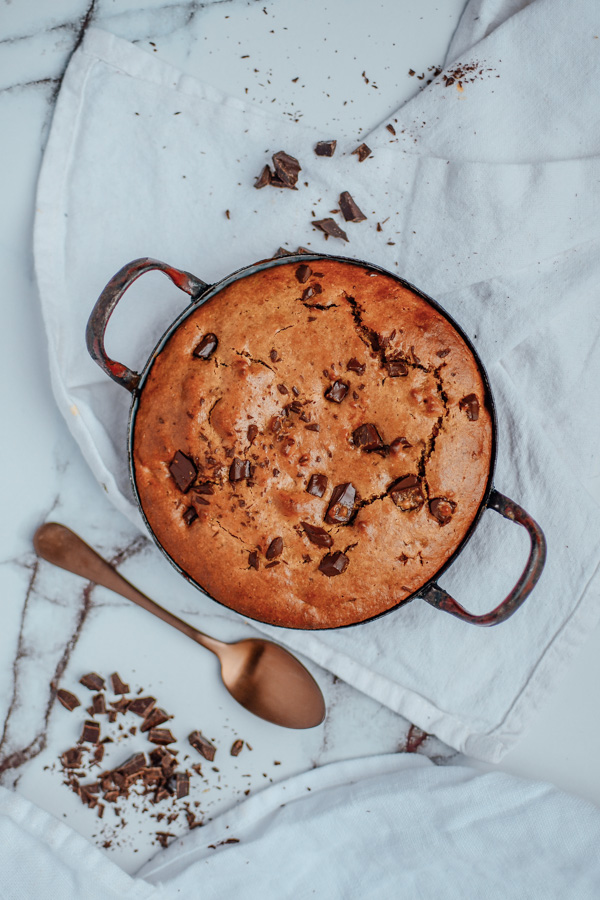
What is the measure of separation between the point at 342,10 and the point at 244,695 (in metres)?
1.96

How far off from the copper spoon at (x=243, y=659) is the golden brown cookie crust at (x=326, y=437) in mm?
385

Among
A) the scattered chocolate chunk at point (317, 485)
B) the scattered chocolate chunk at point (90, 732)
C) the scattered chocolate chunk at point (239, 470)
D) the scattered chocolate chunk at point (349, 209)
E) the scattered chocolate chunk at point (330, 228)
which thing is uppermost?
the scattered chocolate chunk at point (349, 209)

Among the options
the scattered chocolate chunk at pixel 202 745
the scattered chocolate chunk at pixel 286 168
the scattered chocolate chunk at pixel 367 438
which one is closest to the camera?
the scattered chocolate chunk at pixel 367 438

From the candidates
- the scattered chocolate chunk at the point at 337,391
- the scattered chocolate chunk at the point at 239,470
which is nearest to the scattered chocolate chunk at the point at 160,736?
the scattered chocolate chunk at the point at 239,470

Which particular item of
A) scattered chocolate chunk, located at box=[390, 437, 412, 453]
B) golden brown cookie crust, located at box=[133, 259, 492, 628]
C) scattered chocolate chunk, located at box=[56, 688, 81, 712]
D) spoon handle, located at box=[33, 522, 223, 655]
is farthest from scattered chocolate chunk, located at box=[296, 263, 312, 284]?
scattered chocolate chunk, located at box=[56, 688, 81, 712]

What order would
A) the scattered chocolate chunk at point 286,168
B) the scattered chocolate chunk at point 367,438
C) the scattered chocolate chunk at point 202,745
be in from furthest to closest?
the scattered chocolate chunk at point 202,745 < the scattered chocolate chunk at point 286,168 < the scattered chocolate chunk at point 367,438

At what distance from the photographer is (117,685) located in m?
1.92

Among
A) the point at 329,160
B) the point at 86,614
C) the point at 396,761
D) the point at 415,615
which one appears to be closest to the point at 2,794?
Result: the point at 86,614

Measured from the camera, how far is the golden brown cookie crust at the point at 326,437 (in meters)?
1.51

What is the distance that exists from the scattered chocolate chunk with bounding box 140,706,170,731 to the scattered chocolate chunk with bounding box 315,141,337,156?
1.64 m

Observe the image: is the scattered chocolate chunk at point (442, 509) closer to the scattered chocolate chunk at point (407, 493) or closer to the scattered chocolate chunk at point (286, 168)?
the scattered chocolate chunk at point (407, 493)

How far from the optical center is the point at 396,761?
1.95 m

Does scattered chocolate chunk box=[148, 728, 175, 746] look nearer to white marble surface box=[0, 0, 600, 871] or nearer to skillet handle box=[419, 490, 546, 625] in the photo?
white marble surface box=[0, 0, 600, 871]

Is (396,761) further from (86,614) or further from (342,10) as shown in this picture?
(342,10)
